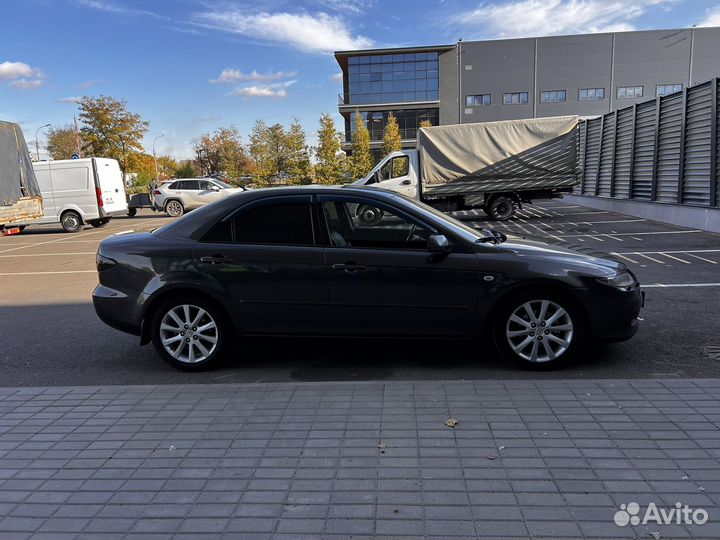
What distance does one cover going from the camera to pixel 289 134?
37156 millimetres

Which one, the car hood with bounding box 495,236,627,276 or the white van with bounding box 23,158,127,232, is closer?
the car hood with bounding box 495,236,627,276

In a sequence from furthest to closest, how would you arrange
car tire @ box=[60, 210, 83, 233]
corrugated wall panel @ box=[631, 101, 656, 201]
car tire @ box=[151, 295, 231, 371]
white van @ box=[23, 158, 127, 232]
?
car tire @ box=[60, 210, 83, 233] → white van @ box=[23, 158, 127, 232] → corrugated wall panel @ box=[631, 101, 656, 201] → car tire @ box=[151, 295, 231, 371]

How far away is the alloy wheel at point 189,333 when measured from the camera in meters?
4.85

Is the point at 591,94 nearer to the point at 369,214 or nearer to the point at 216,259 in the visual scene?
the point at 369,214

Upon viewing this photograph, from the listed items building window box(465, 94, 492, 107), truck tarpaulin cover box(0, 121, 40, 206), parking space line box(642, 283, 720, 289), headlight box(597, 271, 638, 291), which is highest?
building window box(465, 94, 492, 107)

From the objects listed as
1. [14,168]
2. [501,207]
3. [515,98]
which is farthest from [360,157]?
[14,168]

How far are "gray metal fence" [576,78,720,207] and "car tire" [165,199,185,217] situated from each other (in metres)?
18.5

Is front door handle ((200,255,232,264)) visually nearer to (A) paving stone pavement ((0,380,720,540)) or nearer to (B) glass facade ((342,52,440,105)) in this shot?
(A) paving stone pavement ((0,380,720,540))

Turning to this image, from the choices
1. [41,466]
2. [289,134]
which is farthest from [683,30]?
[41,466]

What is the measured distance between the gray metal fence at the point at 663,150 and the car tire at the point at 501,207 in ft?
12.7

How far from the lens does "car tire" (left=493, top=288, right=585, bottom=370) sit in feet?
15.1

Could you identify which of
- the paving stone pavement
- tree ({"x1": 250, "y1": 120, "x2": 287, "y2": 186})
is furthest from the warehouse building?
the paving stone pavement

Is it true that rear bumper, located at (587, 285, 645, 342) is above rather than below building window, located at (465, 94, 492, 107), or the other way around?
below

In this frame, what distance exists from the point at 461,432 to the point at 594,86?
197ft
